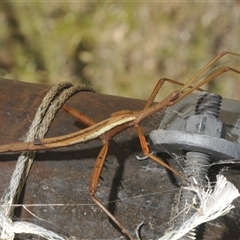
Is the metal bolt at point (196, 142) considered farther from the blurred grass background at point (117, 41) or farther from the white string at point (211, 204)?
the blurred grass background at point (117, 41)

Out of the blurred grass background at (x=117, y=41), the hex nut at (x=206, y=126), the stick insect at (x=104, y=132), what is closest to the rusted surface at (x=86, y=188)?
the stick insect at (x=104, y=132)

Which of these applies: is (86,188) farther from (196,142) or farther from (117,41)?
(117,41)

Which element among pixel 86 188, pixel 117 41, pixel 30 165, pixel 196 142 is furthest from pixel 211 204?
pixel 117 41

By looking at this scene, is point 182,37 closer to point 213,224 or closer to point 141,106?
point 141,106

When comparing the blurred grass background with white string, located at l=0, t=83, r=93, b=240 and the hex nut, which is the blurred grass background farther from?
the hex nut

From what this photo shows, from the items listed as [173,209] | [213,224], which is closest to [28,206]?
[173,209]

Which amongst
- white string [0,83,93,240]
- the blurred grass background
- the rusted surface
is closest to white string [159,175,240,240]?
the rusted surface
